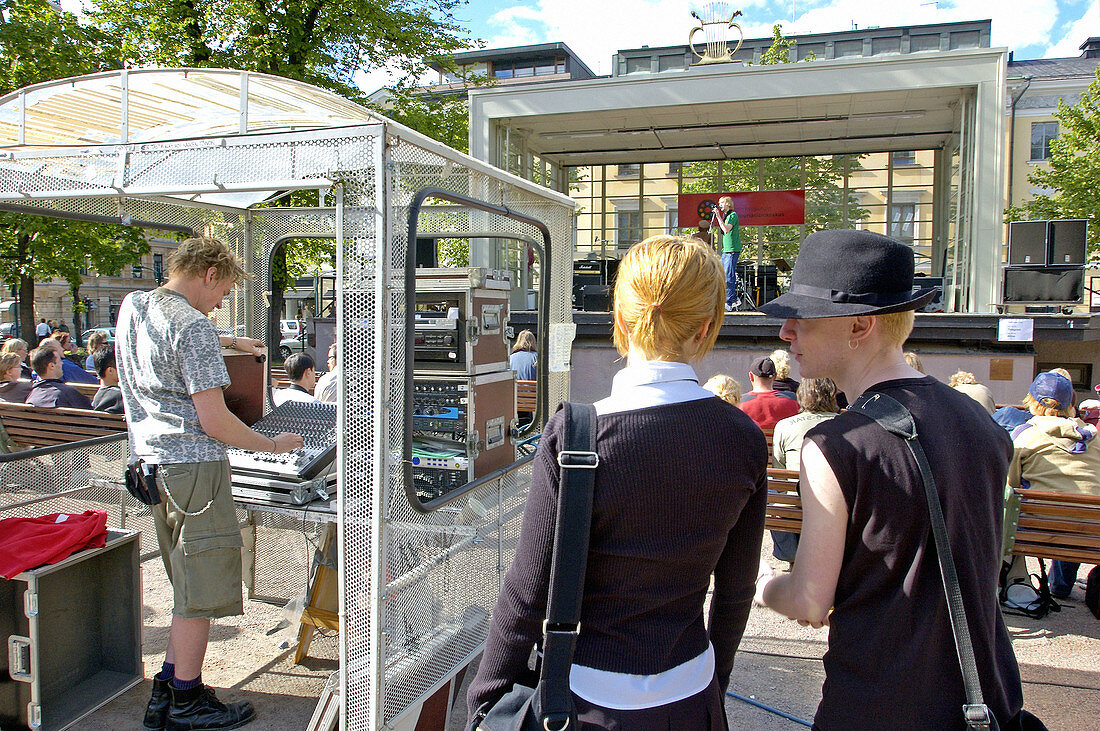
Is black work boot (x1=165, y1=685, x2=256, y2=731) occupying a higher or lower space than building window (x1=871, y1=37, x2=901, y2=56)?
lower

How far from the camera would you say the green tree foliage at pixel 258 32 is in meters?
14.4

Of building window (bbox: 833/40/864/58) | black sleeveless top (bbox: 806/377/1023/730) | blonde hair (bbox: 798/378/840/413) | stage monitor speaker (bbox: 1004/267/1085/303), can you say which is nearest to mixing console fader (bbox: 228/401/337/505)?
black sleeveless top (bbox: 806/377/1023/730)

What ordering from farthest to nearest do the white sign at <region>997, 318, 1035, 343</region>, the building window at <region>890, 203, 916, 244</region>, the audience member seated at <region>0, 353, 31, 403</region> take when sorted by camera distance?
the building window at <region>890, 203, 916, 244</region> → the white sign at <region>997, 318, 1035, 343</region> → the audience member seated at <region>0, 353, 31, 403</region>

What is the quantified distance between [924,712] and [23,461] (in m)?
4.68

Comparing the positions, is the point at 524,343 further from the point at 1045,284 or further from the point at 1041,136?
the point at 1041,136

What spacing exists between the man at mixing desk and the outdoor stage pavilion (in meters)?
8.81

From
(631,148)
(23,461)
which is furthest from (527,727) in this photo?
(631,148)

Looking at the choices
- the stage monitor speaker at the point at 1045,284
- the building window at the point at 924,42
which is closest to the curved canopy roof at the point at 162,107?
the stage monitor speaker at the point at 1045,284

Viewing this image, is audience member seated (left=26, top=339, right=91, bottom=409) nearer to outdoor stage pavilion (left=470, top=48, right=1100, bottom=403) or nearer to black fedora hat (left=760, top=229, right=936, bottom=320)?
black fedora hat (left=760, top=229, right=936, bottom=320)

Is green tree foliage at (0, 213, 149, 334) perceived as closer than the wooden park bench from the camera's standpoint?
No

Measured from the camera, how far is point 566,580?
4.44 feet

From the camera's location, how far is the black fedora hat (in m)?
1.49

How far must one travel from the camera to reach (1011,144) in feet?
115

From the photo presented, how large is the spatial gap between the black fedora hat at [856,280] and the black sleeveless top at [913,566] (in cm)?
19
